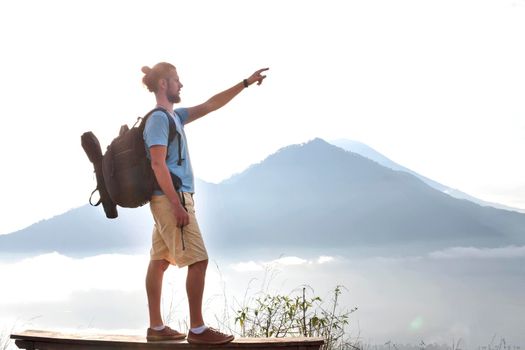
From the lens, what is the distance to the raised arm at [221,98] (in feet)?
21.0

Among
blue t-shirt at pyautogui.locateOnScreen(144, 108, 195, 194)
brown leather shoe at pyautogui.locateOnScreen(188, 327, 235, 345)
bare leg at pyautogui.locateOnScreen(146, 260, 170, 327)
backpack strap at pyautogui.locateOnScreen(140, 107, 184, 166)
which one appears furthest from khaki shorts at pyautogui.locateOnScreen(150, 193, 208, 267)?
brown leather shoe at pyautogui.locateOnScreen(188, 327, 235, 345)

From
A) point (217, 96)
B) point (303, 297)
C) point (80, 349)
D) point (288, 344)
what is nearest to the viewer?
point (288, 344)

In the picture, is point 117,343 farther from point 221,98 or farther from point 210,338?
point 221,98

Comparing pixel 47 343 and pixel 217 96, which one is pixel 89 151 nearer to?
pixel 217 96

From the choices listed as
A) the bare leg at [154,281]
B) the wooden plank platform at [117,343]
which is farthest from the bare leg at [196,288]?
the bare leg at [154,281]

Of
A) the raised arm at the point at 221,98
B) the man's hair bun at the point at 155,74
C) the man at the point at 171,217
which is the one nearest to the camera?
the man at the point at 171,217

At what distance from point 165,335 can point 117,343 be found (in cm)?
40

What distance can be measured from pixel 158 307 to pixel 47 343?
3.34ft

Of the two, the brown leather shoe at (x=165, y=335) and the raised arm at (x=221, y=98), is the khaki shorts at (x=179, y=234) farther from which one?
the raised arm at (x=221, y=98)

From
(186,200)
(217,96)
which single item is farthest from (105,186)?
(217,96)

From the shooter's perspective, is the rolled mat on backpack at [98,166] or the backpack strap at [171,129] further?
the rolled mat on backpack at [98,166]

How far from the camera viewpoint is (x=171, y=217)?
5.60 metres

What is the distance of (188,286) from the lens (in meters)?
5.65

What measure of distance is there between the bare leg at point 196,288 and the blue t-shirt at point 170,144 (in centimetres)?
62
